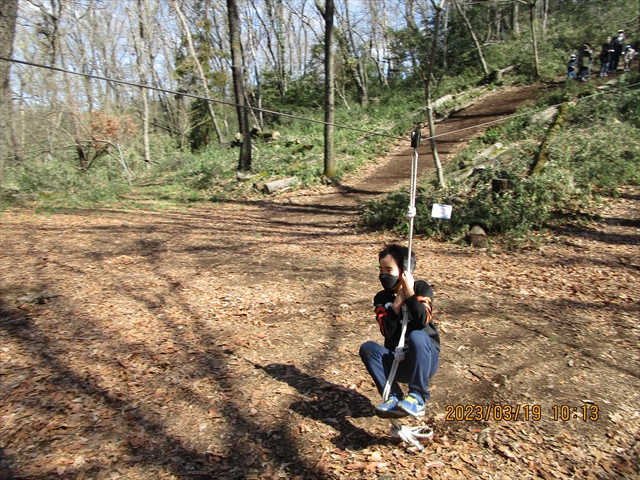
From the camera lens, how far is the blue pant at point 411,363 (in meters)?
2.79

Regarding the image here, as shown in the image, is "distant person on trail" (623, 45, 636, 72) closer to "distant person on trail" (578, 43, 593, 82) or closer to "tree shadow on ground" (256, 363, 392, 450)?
"distant person on trail" (578, 43, 593, 82)

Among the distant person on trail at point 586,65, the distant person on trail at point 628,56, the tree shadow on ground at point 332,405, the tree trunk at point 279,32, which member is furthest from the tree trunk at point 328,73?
the tree trunk at point 279,32

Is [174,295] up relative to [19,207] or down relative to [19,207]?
down

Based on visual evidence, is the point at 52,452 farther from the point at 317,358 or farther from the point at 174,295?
the point at 174,295

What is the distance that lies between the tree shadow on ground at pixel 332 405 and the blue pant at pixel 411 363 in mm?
424

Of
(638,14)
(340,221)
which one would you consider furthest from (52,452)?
(638,14)

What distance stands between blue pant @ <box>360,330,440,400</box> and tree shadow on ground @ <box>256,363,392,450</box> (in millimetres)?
424

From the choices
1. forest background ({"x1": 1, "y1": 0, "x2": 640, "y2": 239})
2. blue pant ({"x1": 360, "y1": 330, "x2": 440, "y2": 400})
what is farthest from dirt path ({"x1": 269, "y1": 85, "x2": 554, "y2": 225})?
blue pant ({"x1": 360, "y1": 330, "x2": 440, "y2": 400})

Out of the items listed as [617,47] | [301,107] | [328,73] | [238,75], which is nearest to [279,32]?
[301,107]

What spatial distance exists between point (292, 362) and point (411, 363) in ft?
4.99

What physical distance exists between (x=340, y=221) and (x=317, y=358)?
616 centimetres

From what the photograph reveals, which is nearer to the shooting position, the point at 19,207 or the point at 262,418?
the point at 262,418

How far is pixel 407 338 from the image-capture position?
2.96 m

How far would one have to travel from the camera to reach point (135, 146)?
24.3 m
